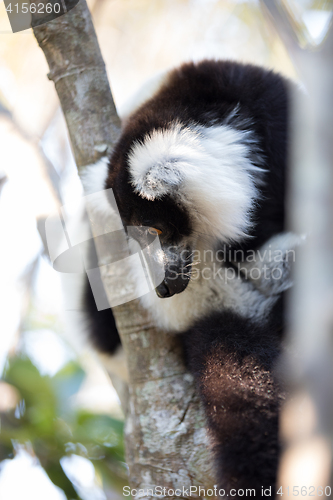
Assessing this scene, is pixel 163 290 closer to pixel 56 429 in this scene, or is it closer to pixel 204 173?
pixel 204 173

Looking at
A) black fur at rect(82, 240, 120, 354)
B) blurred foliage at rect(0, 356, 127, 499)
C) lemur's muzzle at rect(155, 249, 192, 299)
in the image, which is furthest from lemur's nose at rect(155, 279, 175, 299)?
blurred foliage at rect(0, 356, 127, 499)

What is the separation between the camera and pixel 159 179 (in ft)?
5.27

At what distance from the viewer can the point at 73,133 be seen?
6.13ft

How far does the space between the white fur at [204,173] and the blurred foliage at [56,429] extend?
60.6 inches

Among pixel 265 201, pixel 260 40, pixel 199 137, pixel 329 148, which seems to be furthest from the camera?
pixel 260 40

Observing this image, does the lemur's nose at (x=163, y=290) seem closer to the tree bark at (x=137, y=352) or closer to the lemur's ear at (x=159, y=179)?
the tree bark at (x=137, y=352)

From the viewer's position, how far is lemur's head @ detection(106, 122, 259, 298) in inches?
64.1

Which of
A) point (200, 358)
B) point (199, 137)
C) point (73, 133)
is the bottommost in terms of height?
point (200, 358)

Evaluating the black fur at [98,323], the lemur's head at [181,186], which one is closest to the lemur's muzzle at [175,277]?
the lemur's head at [181,186]

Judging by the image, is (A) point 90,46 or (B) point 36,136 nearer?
(A) point 90,46

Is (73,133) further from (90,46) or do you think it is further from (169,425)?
(169,425)

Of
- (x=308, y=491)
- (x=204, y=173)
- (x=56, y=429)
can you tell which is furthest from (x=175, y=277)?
(x=56, y=429)

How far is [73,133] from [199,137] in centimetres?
64

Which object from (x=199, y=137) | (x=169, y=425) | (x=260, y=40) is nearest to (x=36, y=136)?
(x=199, y=137)
